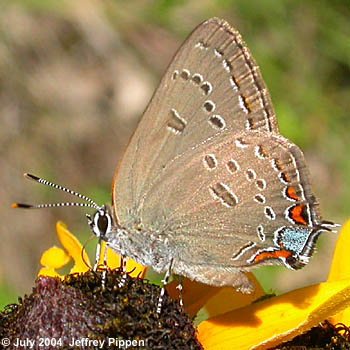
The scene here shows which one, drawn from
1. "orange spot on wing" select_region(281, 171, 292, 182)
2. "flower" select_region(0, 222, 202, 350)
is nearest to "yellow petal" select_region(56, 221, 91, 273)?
"flower" select_region(0, 222, 202, 350)

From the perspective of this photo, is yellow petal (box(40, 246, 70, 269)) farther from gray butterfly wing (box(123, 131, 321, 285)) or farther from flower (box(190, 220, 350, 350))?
flower (box(190, 220, 350, 350))

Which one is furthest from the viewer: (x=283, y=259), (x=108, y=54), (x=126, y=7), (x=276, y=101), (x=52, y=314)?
(x=108, y=54)

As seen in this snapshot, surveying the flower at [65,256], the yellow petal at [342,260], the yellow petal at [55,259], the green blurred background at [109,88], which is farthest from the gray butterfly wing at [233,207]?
the green blurred background at [109,88]

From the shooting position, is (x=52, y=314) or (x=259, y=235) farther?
(x=259, y=235)

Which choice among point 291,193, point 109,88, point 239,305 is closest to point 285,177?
point 291,193

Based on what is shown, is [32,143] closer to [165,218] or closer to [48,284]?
[165,218]

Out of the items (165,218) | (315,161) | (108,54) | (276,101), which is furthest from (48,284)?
(108,54)

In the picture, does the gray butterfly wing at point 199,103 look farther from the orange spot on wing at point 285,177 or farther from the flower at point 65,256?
the flower at point 65,256
